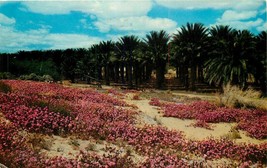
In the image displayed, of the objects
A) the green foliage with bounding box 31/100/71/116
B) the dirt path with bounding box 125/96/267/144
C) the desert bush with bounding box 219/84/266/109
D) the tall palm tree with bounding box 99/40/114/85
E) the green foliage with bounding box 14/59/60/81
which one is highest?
the tall palm tree with bounding box 99/40/114/85

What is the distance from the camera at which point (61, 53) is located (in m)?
88.6

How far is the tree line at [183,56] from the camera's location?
1779 inches

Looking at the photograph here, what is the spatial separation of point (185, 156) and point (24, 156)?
211 inches

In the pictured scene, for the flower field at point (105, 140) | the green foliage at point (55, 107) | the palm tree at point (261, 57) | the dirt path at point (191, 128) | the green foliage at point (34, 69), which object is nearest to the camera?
the flower field at point (105, 140)

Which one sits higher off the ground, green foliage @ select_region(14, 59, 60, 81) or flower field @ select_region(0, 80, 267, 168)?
green foliage @ select_region(14, 59, 60, 81)

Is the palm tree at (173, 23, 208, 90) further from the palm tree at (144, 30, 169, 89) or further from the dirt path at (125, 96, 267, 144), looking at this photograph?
the dirt path at (125, 96, 267, 144)

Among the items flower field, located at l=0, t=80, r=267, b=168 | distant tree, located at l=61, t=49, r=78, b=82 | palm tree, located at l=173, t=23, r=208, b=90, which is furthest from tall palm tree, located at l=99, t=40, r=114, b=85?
flower field, located at l=0, t=80, r=267, b=168

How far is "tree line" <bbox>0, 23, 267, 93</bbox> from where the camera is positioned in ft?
148

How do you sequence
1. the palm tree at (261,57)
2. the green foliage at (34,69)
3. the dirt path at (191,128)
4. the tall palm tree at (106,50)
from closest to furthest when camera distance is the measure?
1. the dirt path at (191,128)
2. the palm tree at (261,57)
3. the green foliage at (34,69)
4. the tall palm tree at (106,50)

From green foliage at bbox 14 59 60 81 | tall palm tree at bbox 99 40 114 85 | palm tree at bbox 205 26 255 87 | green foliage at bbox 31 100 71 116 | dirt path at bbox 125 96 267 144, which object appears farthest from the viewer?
tall palm tree at bbox 99 40 114 85

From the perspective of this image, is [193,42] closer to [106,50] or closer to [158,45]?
[158,45]

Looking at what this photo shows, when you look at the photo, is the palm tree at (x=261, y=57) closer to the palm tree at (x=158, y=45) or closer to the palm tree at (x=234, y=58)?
the palm tree at (x=234, y=58)

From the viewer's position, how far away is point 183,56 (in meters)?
58.3

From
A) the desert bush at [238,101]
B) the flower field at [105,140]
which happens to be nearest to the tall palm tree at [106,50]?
the desert bush at [238,101]
